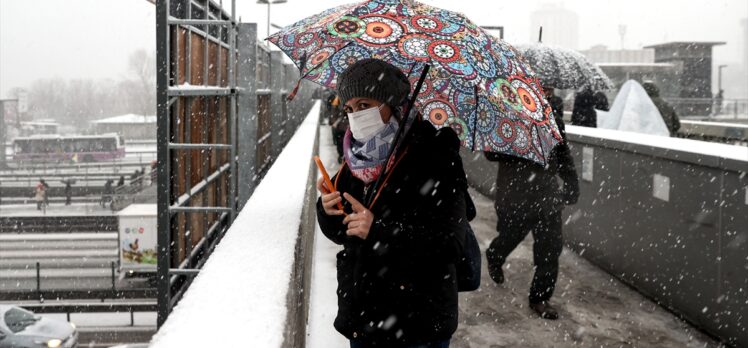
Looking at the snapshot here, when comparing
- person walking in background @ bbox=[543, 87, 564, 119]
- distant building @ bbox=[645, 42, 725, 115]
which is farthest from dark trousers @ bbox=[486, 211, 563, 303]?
distant building @ bbox=[645, 42, 725, 115]

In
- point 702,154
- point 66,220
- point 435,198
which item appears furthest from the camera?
point 66,220

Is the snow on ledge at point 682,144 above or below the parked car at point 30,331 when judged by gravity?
above

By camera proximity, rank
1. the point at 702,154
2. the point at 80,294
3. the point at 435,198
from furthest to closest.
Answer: the point at 80,294
the point at 702,154
the point at 435,198

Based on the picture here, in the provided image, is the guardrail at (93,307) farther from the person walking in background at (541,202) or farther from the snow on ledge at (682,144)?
the person walking in background at (541,202)

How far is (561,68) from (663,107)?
6.22 metres

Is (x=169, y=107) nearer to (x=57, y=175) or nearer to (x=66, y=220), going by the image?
(x=66, y=220)

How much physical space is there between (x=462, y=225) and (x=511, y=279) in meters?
4.33

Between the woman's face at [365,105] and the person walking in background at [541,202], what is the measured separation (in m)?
2.81

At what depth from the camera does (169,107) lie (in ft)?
18.0

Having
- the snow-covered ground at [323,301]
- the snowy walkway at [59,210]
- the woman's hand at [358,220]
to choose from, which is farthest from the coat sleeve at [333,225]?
the snowy walkway at [59,210]

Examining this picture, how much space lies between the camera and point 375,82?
2.38m

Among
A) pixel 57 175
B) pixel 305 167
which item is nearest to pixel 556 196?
pixel 305 167

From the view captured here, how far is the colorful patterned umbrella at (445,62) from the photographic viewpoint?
2738mm

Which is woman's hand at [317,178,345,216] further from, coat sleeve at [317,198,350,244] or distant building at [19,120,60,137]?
distant building at [19,120,60,137]
